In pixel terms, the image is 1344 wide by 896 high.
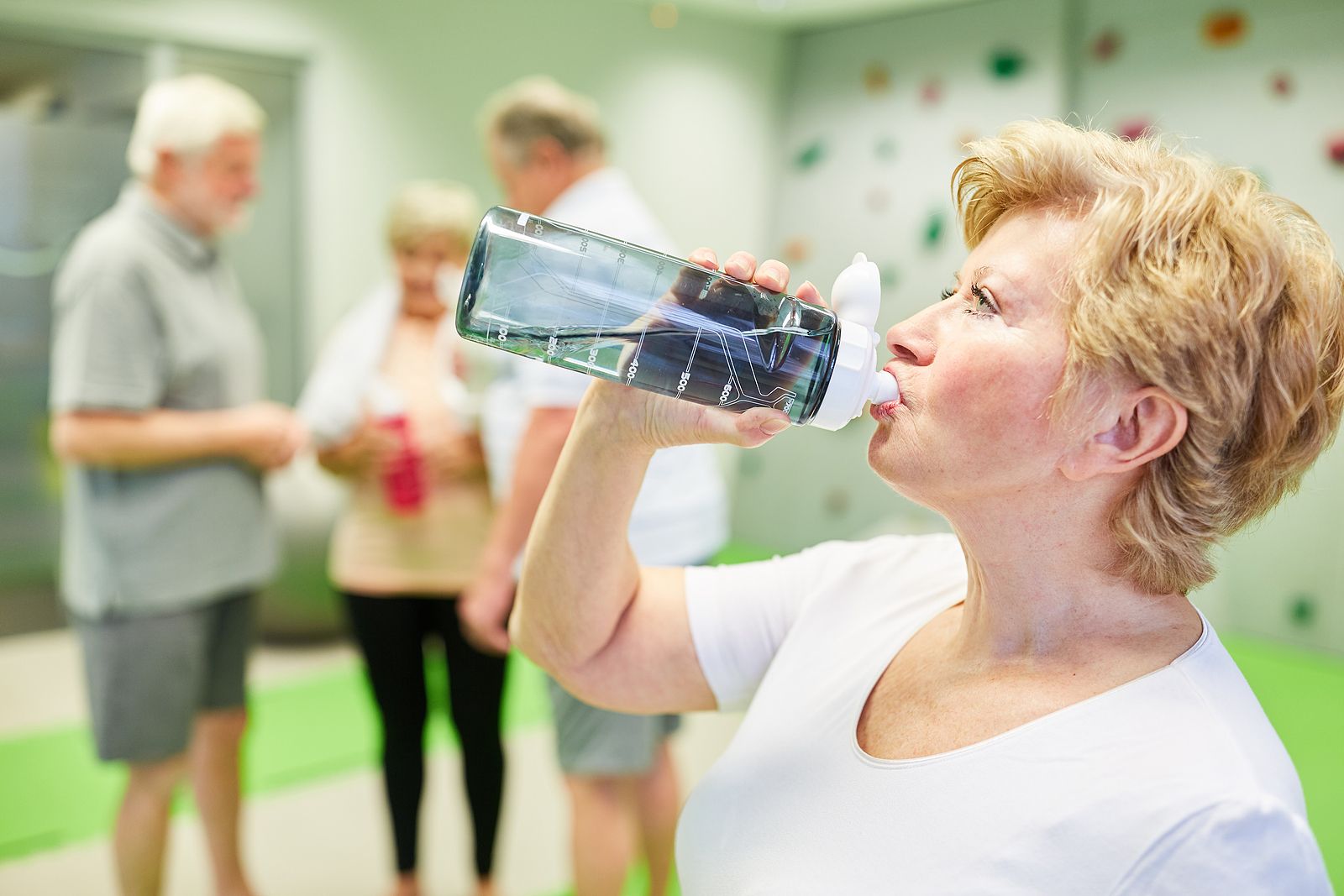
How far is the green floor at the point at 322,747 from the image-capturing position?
7.58 ft

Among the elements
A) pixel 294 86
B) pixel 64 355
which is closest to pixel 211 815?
pixel 64 355

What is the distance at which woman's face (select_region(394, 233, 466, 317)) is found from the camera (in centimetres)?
214

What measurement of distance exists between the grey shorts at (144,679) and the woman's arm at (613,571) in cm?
108

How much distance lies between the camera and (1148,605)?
84 centimetres

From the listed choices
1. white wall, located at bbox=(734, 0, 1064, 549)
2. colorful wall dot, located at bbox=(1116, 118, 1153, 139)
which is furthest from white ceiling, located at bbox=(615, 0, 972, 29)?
colorful wall dot, located at bbox=(1116, 118, 1153, 139)

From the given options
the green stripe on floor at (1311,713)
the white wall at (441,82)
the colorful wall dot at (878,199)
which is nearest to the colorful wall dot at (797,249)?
the colorful wall dot at (878,199)

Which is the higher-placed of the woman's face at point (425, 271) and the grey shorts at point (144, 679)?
the woman's face at point (425, 271)

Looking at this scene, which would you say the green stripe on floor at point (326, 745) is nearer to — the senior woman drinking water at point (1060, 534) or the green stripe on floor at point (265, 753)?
the green stripe on floor at point (265, 753)

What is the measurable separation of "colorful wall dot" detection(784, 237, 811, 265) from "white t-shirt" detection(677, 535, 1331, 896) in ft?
9.87

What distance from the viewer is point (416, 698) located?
206 centimetres

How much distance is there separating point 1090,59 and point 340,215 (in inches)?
96.0

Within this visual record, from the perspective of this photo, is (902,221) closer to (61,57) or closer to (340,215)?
(340,215)

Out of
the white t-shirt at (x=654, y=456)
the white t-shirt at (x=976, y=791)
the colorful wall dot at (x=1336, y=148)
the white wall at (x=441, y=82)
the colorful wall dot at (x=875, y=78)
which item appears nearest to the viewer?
the white t-shirt at (x=976, y=791)

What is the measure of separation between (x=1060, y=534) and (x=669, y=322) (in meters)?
0.37
